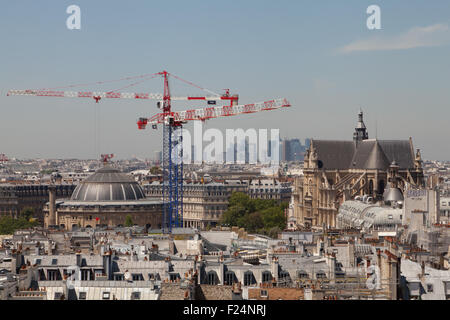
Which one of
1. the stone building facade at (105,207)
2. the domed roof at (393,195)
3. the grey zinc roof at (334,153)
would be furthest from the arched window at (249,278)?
the grey zinc roof at (334,153)

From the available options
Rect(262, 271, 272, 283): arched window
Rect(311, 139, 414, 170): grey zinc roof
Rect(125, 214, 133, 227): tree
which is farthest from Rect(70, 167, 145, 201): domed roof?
Rect(262, 271, 272, 283): arched window

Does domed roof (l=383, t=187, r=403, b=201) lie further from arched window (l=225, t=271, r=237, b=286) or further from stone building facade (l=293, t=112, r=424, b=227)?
arched window (l=225, t=271, r=237, b=286)

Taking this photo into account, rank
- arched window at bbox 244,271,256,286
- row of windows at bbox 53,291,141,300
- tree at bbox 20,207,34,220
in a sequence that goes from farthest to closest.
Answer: tree at bbox 20,207,34,220
arched window at bbox 244,271,256,286
row of windows at bbox 53,291,141,300

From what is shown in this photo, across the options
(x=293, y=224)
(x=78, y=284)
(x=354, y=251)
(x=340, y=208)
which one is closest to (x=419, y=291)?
(x=78, y=284)

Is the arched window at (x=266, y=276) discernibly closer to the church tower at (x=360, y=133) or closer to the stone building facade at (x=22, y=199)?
the church tower at (x=360, y=133)

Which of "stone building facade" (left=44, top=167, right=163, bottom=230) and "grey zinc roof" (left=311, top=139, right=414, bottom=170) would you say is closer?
"stone building facade" (left=44, top=167, right=163, bottom=230)
